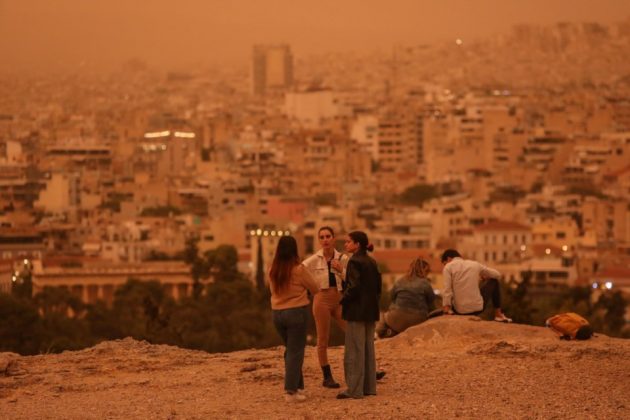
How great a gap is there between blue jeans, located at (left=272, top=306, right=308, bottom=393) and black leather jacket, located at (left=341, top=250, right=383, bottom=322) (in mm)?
149

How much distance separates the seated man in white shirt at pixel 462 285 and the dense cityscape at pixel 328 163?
30.1 feet

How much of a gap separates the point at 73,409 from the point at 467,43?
231 feet

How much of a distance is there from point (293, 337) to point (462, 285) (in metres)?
1.67

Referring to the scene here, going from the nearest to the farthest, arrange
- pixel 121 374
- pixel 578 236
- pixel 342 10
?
pixel 121 374
pixel 578 236
pixel 342 10

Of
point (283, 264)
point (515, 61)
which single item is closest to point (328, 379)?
point (283, 264)

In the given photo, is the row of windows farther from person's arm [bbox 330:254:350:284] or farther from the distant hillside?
person's arm [bbox 330:254:350:284]

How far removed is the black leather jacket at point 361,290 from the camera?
667 cm

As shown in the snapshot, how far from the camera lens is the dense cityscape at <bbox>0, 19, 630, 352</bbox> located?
3984cm

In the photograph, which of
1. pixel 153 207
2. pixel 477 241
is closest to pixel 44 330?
pixel 477 241

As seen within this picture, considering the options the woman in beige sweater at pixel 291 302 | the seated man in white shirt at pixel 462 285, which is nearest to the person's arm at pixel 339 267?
the woman in beige sweater at pixel 291 302

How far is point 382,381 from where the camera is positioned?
23.1ft

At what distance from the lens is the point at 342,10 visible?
6762 cm

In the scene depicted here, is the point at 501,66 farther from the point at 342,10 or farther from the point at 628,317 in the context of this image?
the point at 628,317

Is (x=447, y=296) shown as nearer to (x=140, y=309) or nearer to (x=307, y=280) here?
(x=307, y=280)
